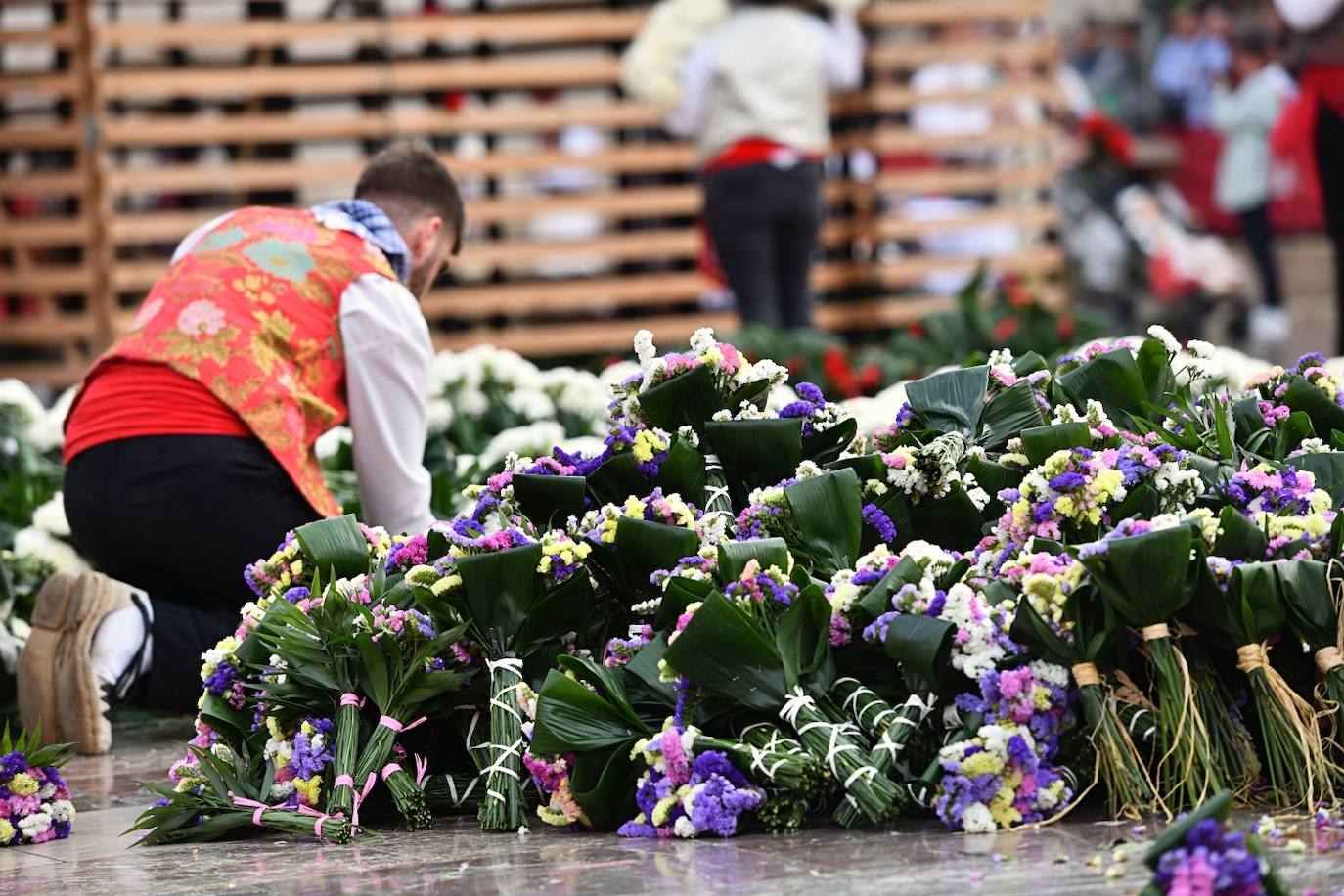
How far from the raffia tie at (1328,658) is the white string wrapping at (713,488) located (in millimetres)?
974

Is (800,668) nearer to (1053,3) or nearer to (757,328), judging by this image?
(757,328)

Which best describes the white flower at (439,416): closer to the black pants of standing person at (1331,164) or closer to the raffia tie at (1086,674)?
the raffia tie at (1086,674)

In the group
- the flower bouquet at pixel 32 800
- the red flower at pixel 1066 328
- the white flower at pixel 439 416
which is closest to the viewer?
the flower bouquet at pixel 32 800

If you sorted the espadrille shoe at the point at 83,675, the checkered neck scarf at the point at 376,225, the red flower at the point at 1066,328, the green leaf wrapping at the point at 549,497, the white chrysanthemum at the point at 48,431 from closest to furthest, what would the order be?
the green leaf wrapping at the point at 549,497 < the espadrille shoe at the point at 83,675 < the checkered neck scarf at the point at 376,225 < the white chrysanthemum at the point at 48,431 < the red flower at the point at 1066,328

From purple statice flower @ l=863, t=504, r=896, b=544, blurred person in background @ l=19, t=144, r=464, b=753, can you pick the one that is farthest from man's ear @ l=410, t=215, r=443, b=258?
purple statice flower @ l=863, t=504, r=896, b=544

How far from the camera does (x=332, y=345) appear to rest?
13.1 ft

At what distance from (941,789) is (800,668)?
27 centimetres

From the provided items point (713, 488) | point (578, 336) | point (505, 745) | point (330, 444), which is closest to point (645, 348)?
point (713, 488)

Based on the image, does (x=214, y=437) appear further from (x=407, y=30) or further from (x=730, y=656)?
(x=407, y=30)

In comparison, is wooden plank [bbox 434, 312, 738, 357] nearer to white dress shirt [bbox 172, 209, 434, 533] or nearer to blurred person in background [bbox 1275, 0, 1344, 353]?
blurred person in background [bbox 1275, 0, 1344, 353]

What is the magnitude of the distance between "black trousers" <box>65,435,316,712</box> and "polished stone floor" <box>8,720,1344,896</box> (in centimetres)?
107

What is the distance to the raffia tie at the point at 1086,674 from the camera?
254cm

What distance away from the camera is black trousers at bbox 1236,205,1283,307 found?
1127 centimetres

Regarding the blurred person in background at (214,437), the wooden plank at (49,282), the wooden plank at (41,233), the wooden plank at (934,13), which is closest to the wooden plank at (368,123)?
the wooden plank at (41,233)
